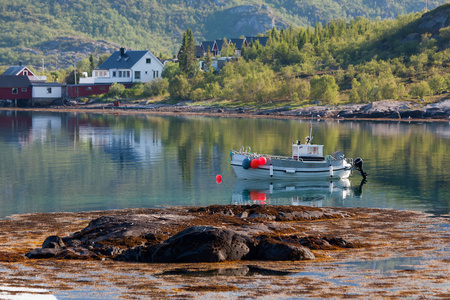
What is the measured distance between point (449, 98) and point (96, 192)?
8254cm

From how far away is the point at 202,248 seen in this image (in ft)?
69.5

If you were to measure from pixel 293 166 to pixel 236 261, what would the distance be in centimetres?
2411

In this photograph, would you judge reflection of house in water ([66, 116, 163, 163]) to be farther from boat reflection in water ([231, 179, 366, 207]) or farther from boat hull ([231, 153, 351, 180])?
boat reflection in water ([231, 179, 366, 207])

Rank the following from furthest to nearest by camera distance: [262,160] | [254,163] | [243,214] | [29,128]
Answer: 1. [29,128]
2. [262,160]
3. [254,163]
4. [243,214]

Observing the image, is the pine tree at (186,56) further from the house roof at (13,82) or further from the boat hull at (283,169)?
the boat hull at (283,169)

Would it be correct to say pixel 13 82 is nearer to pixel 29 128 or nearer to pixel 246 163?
pixel 29 128

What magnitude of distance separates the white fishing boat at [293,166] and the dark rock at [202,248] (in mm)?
22869

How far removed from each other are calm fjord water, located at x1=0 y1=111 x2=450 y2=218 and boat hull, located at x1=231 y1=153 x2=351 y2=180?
3.23ft

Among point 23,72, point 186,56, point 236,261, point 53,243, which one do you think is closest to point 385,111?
point 186,56

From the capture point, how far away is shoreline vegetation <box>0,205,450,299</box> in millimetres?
17953

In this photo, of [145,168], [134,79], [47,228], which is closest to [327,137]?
[145,168]

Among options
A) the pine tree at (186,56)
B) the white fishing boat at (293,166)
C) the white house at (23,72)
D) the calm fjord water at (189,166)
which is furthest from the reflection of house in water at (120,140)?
the white house at (23,72)

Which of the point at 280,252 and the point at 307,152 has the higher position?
the point at 307,152

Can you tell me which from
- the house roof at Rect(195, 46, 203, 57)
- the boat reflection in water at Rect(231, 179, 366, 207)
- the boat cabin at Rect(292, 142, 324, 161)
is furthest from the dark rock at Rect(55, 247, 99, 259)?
the house roof at Rect(195, 46, 203, 57)
